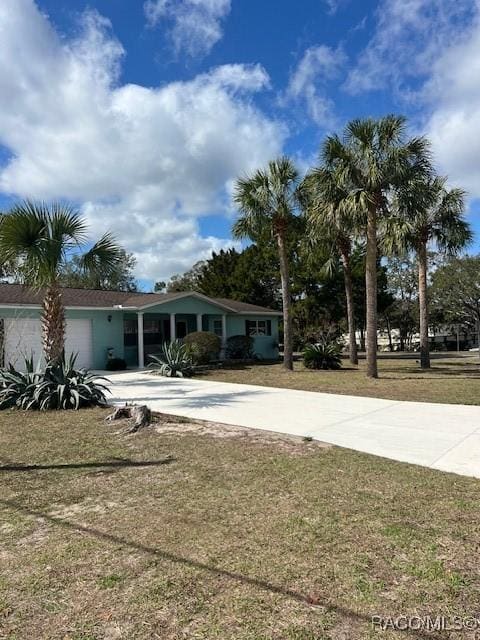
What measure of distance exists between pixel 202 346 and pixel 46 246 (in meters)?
10.1

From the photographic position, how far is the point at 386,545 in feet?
11.1

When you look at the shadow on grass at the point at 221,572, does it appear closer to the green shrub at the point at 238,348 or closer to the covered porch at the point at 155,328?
the covered porch at the point at 155,328

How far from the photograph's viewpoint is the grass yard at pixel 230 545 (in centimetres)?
258

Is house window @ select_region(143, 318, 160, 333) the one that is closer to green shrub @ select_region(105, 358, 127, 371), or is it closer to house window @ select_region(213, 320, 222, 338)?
house window @ select_region(213, 320, 222, 338)

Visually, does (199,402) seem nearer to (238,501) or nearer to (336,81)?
(238,501)

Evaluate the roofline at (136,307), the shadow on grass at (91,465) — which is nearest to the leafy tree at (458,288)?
the roofline at (136,307)

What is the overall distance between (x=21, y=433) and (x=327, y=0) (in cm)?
1067

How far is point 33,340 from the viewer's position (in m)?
17.5

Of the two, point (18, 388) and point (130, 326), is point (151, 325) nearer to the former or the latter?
point (130, 326)

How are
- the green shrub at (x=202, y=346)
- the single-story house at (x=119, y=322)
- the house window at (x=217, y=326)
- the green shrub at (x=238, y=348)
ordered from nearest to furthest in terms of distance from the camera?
the single-story house at (x=119, y=322), the green shrub at (x=202, y=346), the green shrub at (x=238, y=348), the house window at (x=217, y=326)

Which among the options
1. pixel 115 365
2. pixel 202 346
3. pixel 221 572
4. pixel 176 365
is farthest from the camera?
pixel 202 346

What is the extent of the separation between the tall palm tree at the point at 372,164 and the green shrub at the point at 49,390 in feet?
30.9

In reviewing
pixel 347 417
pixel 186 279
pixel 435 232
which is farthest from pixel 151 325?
pixel 186 279

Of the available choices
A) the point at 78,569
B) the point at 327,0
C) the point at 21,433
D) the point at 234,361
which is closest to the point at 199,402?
the point at 21,433
